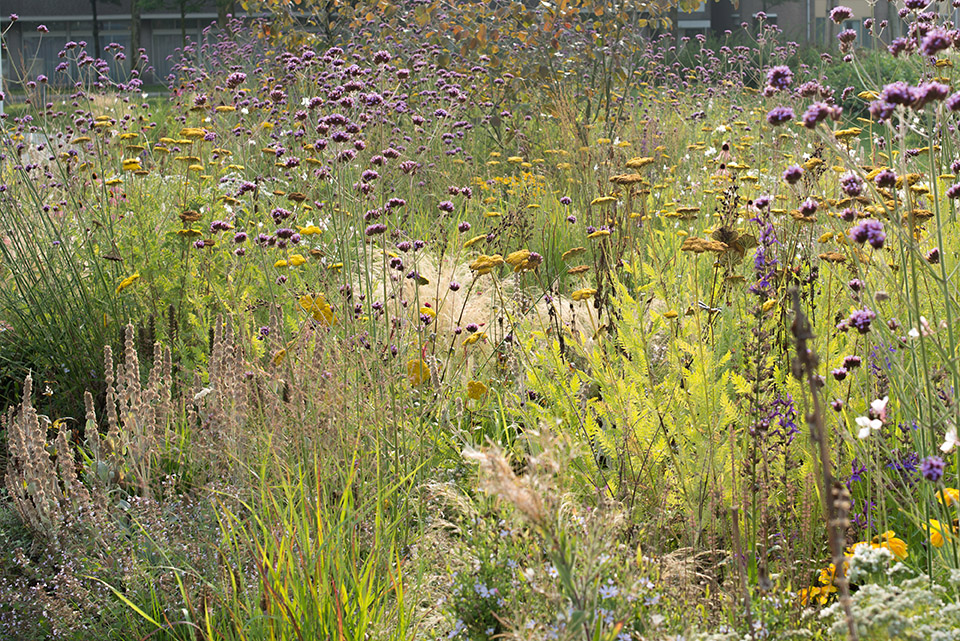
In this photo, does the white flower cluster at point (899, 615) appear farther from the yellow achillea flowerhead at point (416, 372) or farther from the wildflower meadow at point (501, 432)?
the yellow achillea flowerhead at point (416, 372)

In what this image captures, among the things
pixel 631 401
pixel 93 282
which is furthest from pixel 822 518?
pixel 93 282

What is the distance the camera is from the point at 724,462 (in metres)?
2.35

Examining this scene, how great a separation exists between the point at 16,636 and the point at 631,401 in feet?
5.59

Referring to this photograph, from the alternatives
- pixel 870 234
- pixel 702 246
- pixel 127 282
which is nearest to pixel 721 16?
pixel 127 282

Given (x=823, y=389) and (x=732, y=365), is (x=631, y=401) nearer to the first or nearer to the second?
(x=823, y=389)

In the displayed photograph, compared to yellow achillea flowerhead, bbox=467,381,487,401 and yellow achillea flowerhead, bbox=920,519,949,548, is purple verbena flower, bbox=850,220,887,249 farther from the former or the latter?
yellow achillea flowerhead, bbox=467,381,487,401

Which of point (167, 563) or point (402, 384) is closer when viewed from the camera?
point (167, 563)

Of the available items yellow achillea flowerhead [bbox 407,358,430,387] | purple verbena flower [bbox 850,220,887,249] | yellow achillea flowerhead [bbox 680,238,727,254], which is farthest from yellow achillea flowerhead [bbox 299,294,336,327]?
purple verbena flower [bbox 850,220,887,249]

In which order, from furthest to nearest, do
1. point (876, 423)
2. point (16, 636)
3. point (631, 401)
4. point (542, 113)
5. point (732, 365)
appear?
point (542, 113) → point (732, 365) → point (631, 401) → point (16, 636) → point (876, 423)

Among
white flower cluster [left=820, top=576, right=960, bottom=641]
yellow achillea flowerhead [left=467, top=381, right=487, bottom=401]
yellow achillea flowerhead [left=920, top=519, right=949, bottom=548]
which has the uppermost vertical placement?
white flower cluster [left=820, top=576, right=960, bottom=641]

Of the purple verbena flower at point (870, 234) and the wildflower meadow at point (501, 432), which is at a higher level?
the purple verbena flower at point (870, 234)

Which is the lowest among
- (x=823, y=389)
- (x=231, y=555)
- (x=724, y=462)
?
(x=231, y=555)

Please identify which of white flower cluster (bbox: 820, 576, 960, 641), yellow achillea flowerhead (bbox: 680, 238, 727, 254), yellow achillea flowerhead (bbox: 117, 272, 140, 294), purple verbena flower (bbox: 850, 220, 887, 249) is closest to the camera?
white flower cluster (bbox: 820, 576, 960, 641)

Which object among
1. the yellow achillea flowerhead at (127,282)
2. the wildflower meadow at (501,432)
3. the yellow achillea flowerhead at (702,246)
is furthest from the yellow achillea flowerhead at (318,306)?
the yellow achillea flowerhead at (702,246)
